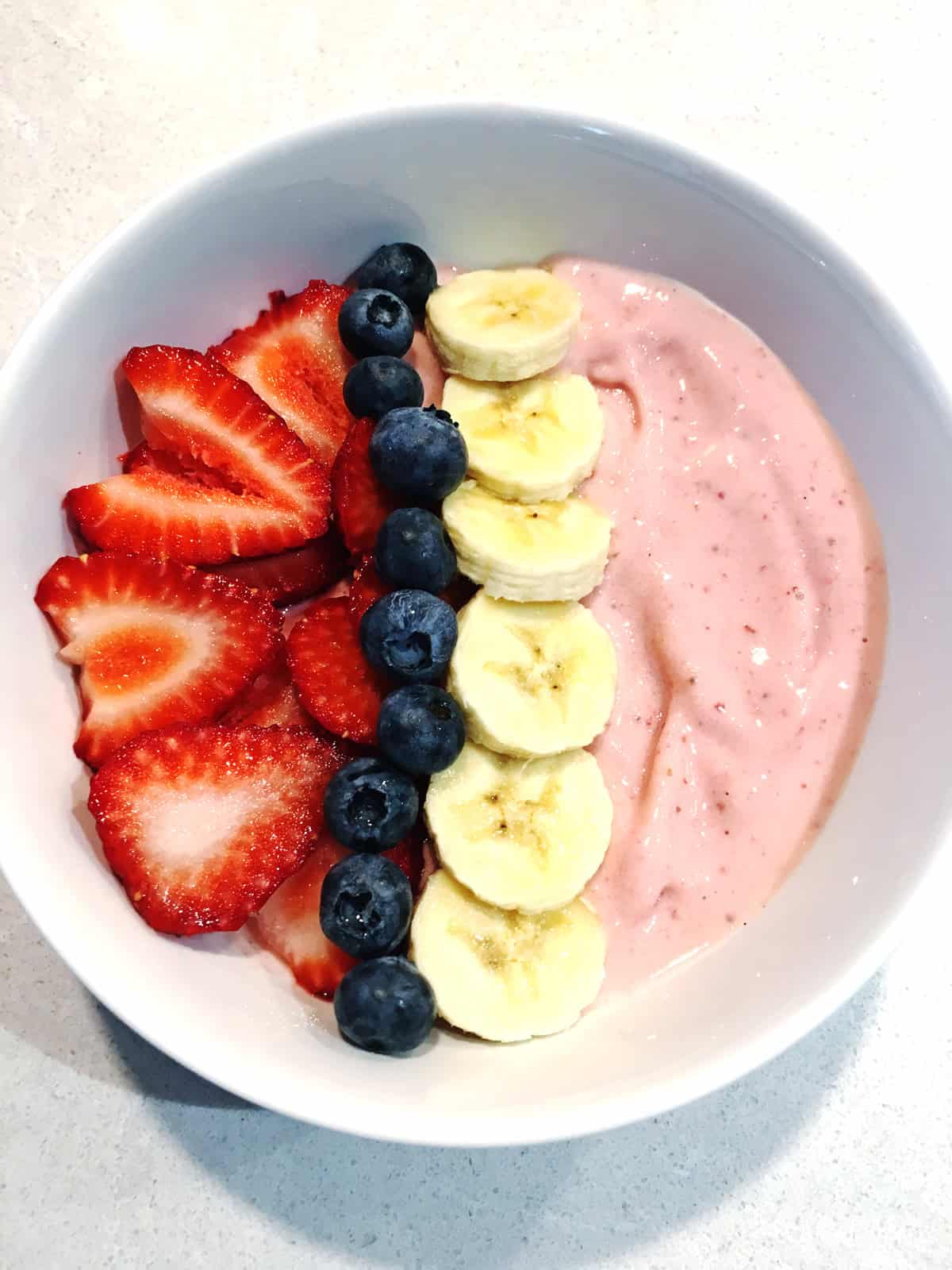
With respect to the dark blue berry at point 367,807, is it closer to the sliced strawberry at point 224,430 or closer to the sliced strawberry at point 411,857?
the sliced strawberry at point 411,857

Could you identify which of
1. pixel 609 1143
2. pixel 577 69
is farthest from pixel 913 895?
pixel 577 69

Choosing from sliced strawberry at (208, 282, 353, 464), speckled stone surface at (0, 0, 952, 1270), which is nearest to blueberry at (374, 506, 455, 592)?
sliced strawberry at (208, 282, 353, 464)

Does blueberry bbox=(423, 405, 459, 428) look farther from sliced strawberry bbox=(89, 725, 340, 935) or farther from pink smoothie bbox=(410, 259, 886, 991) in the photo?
sliced strawberry bbox=(89, 725, 340, 935)

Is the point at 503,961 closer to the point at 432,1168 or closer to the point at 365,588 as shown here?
the point at 432,1168

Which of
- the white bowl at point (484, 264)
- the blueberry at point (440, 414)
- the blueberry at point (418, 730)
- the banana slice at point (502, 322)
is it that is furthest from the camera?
the banana slice at point (502, 322)

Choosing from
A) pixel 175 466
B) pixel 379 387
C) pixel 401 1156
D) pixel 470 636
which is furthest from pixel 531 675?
pixel 401 1156

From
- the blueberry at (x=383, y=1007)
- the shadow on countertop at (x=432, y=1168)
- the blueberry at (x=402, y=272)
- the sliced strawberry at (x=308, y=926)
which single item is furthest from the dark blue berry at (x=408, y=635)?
the shadow on countertop at (x=432, y=1168)
